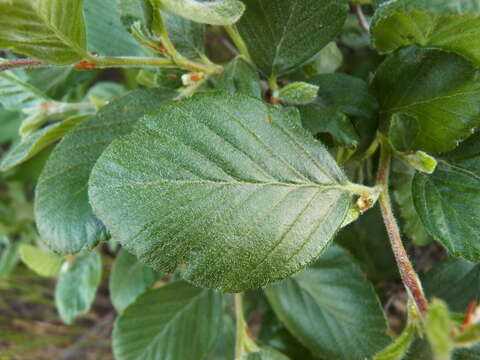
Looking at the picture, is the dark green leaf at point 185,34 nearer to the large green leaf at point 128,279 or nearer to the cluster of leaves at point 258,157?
the cluster of leaves at point 258,157

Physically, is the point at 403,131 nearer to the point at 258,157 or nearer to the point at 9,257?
the point at 258,157

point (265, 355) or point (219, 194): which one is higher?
point (219, 194)

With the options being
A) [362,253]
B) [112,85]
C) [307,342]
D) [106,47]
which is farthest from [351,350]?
[112,85]

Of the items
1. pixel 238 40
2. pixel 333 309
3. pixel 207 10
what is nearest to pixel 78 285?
pixel 333 309

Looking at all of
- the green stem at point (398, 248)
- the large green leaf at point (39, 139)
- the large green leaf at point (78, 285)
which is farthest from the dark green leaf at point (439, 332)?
the large green leaf at point (78, 285)

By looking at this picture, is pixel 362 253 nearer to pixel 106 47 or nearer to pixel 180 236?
pixel 180 236

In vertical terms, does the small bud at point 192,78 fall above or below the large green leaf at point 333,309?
above

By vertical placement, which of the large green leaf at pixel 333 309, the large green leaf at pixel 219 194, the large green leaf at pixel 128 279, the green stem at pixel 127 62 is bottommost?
the large green leaf at pixel 333 309
